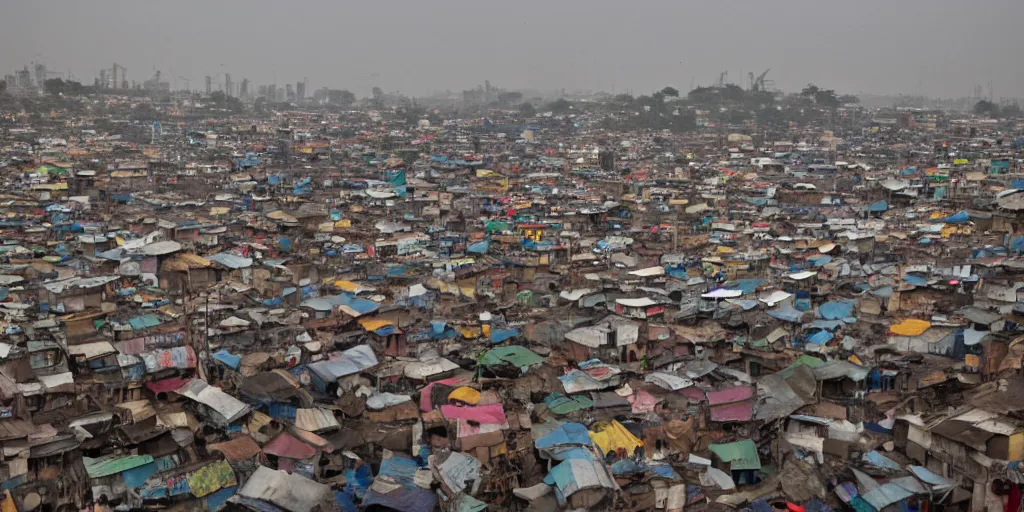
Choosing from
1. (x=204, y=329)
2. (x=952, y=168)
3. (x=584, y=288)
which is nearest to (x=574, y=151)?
(x=952, y=168)

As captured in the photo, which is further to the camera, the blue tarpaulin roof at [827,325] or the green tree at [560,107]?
the green tree at [560,107]

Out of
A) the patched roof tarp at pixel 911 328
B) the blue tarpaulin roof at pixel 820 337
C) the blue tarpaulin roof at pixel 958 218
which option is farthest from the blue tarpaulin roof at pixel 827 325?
the blue tarpaulin roof at pixel 958 218

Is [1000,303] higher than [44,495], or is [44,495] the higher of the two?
[1000,303]

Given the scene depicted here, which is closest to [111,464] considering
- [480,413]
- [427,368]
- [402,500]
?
[402,500]

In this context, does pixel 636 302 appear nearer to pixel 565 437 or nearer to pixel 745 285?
pixel 745 285

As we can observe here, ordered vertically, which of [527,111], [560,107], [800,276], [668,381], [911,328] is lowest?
[668,381]

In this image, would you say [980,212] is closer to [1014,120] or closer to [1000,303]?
[1000,303]

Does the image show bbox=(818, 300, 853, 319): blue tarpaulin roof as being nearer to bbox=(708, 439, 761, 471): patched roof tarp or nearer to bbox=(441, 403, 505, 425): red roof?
bbox=(708, 439, 761, 471): patched roof tarp

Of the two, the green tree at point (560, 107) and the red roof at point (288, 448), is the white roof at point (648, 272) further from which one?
the green tree at point (560, 107)
